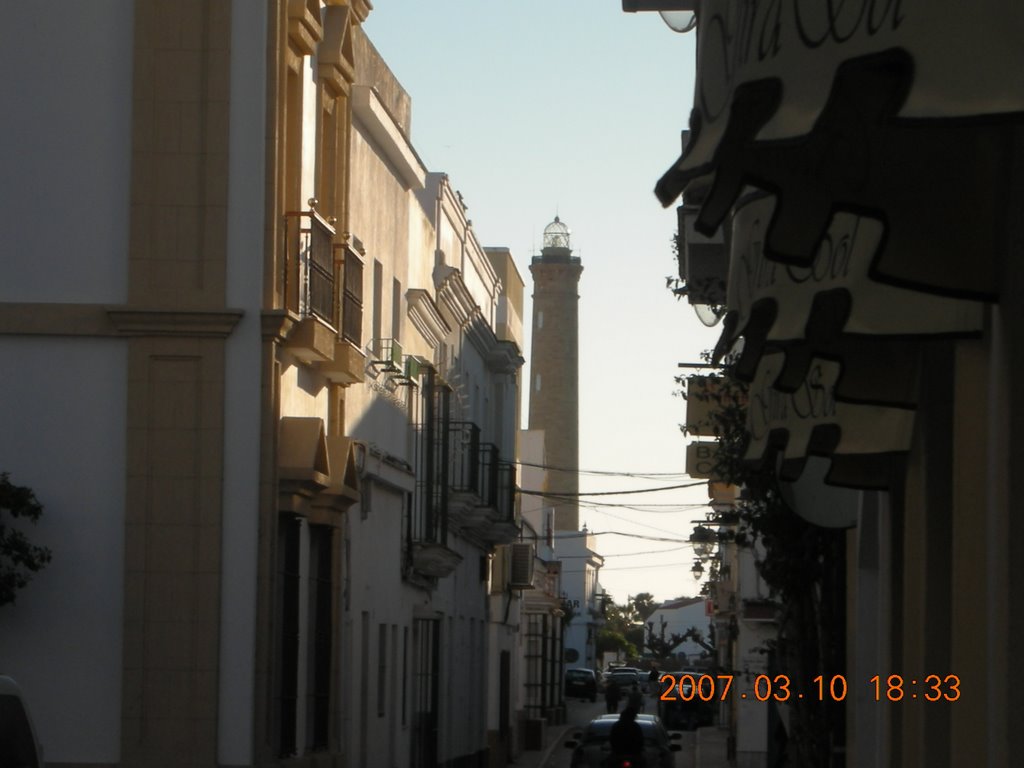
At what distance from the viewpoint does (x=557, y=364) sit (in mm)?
74938

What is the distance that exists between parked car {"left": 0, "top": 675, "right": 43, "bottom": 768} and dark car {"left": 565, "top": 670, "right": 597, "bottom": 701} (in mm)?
62811

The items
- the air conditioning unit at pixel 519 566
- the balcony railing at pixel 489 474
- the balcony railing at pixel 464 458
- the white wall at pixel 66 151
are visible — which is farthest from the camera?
the air conditioning unit at pixel 519 566

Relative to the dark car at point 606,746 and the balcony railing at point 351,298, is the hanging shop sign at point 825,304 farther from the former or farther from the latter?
the dark car at point 606,746

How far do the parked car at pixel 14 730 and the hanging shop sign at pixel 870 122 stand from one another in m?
6.30

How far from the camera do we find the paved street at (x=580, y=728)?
36.1 metres

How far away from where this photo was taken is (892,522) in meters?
7.85

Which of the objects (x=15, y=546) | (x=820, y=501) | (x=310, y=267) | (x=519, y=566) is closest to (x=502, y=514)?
(x=519, y=566)

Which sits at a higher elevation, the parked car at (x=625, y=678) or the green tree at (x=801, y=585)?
the green tree at (x=801, y=585)

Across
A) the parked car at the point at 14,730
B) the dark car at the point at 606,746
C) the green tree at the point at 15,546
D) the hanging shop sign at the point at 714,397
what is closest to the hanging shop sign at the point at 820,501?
the hanging shop sign at the point at 714,397

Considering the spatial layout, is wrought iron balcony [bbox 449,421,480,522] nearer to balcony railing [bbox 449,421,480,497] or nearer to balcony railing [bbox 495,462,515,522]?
balcony railing [bbox 449,421,480,497]

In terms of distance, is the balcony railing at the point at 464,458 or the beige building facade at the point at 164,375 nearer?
the beige building facade at the point at 164,375

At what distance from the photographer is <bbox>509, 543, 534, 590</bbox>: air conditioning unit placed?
128 ft

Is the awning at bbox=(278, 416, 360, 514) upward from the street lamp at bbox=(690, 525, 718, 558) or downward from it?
upward

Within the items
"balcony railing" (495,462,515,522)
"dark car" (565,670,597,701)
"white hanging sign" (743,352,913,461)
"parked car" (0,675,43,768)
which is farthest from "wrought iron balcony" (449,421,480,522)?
"dark car" (565,670,597,701)
